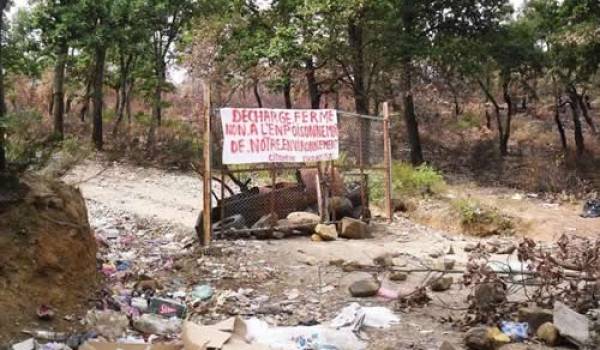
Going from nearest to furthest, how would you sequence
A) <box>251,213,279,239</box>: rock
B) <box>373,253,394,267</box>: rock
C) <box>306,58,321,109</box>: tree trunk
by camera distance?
<box>373,253,394,267</box>: rock < <box>251,213,279,239</box>: rock < <box>306,58,321,109</box>: tree trunk

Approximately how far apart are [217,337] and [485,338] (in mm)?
1983

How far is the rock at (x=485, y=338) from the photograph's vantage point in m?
4.61

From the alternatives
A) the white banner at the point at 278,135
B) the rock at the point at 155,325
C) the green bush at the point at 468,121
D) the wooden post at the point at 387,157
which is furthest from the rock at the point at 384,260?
the green bush at the point at 468,121

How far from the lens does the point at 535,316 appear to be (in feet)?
16.3

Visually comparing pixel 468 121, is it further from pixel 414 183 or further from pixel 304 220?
pixel 304 220

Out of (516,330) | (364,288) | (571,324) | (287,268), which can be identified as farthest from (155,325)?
(571,324)

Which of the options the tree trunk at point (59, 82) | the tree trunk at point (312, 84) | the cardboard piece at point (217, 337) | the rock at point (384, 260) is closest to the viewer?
the cardboard piece at point (217, 337)

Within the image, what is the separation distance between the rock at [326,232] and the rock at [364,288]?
261cm

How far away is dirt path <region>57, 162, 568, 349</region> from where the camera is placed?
5.40 metres

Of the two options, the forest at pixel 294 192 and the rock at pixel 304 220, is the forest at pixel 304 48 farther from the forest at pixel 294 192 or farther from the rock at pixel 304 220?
the rock at pixel 304 220

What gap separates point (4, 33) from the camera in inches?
223

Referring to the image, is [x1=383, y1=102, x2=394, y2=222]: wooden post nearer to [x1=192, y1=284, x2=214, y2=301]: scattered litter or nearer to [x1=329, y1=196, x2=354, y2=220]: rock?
[x1=329, y1=196, x2=354, y2=220]: rock

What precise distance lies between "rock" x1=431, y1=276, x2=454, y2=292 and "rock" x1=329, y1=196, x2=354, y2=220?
337 centimetres

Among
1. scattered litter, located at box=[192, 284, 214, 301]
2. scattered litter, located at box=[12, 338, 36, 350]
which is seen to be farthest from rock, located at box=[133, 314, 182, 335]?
scattered litter, located at box=[12, 338, 36, 350]
